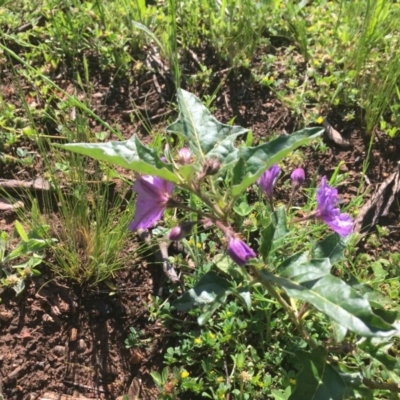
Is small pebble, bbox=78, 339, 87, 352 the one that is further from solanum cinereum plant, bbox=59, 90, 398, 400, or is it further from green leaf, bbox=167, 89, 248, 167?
green leaf, bbox=167, 89, 248, 167

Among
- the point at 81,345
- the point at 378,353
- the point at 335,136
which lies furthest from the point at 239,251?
the point at 335,136

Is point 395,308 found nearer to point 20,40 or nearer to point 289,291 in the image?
point 289,291

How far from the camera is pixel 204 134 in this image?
5.26 feet

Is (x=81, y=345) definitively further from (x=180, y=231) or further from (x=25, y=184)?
(x=180, y=231)

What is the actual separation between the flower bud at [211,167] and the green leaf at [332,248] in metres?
0.56

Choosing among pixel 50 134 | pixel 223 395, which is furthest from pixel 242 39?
pixel 223 395

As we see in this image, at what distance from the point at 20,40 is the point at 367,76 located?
1.86 metres

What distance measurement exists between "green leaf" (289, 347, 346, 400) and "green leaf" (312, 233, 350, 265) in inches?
11.6

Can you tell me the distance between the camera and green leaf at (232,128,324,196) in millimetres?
1354

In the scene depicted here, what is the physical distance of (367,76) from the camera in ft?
9.84

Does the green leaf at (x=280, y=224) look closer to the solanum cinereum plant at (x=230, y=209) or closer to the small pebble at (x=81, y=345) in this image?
the solanum cinereum plant at (x=230, y=209)

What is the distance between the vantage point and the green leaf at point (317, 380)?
5.42 feet

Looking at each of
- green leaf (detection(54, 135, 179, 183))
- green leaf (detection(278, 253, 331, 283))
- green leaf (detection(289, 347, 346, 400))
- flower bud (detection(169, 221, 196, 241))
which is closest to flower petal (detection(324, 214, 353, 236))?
green leaf (detection(278, 253, 331, 283))

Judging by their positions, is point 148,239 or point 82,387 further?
point 148,239
